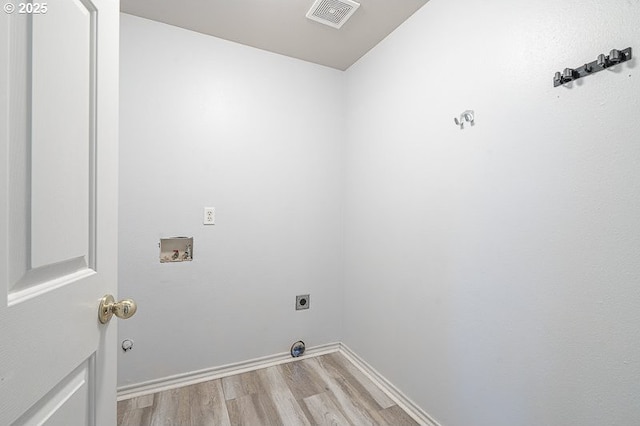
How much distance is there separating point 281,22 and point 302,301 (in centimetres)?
199

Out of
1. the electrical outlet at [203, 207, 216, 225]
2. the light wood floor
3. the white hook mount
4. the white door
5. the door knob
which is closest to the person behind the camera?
the white door

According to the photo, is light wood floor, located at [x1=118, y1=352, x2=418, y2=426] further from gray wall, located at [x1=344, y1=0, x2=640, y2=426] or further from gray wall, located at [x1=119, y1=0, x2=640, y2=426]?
gray wall, located at [x1=344, y1=0, x2=640, y2=426]

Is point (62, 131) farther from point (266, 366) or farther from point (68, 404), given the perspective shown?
point (266, 366)

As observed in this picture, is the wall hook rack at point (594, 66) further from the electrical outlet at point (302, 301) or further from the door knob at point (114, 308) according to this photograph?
the electrical outlet at point (302, 301)

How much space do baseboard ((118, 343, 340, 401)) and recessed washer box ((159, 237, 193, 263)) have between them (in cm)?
77

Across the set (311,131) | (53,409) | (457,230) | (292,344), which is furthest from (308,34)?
(292,344)

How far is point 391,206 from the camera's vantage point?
185cm

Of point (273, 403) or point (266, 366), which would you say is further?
point (266, 366)

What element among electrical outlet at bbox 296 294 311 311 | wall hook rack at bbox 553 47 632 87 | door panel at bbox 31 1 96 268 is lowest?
electrical outlet at bbox 296 294 311 311

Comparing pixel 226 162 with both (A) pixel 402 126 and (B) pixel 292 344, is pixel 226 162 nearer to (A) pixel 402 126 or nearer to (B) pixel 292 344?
(A) pixel 402 126

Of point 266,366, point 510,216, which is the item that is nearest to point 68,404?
point 510,216

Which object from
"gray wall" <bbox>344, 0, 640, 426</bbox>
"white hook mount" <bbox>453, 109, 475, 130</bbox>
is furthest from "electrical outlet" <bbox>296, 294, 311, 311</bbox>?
"white hook mount" <bbox>453, 109, 475, 130</bbox>

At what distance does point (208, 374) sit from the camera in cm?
192

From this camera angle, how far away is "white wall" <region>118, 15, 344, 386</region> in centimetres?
177
